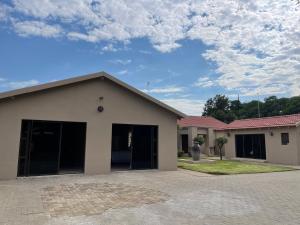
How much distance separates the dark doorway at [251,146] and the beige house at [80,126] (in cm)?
1077

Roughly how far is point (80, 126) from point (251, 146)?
51.9ft

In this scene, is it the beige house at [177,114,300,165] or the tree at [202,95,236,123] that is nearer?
the beige house at [177,114,300,165]

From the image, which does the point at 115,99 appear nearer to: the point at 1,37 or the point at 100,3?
the point at 100,3

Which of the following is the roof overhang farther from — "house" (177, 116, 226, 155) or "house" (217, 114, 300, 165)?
"house" (177, 116, 226, 155)

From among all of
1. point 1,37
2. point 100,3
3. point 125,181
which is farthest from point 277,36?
point 1,37

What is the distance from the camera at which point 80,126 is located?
13539 mm

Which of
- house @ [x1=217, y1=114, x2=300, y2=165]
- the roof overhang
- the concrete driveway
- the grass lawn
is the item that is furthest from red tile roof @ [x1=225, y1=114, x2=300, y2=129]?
the roof overhang

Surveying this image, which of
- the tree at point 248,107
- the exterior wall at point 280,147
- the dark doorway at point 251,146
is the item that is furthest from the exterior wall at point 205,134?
the tree at point 248,107

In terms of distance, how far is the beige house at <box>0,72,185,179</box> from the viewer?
34.0 feet

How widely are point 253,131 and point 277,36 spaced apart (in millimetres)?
12248

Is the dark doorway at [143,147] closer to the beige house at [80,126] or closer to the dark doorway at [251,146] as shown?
the beige house at [80,126]

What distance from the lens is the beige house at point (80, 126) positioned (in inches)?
408

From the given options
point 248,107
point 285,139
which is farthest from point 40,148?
point 248,107

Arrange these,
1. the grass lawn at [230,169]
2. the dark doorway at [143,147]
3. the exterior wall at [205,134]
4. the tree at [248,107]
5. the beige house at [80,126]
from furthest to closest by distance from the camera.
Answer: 1. the tree at [248,107]
2. the exterior wall at [205,134]
3. the grass lawn at [230,169]
4. the dark doorway at [143,147]
5. the beige house at [80,126]
